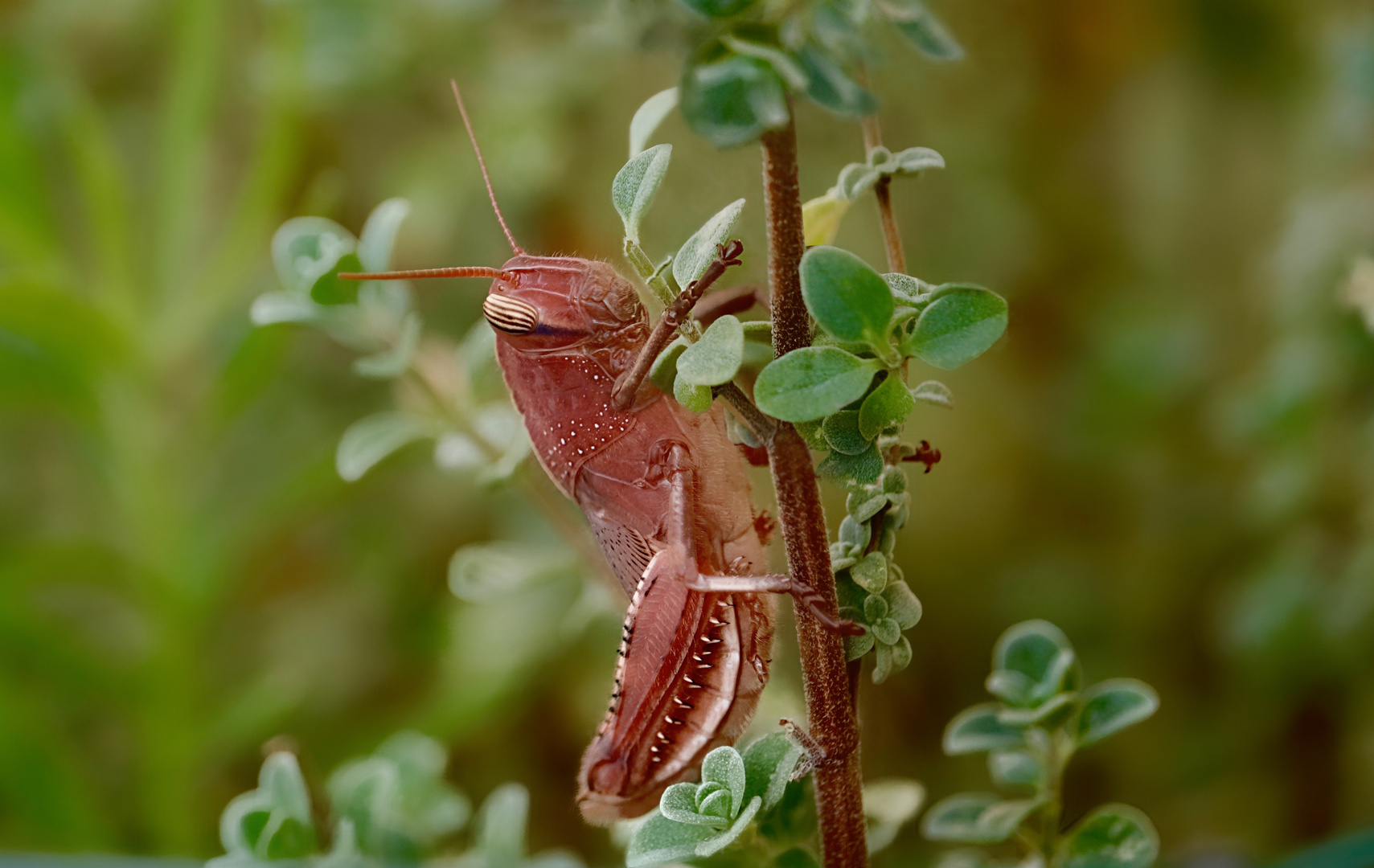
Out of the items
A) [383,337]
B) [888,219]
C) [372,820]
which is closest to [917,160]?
[888,219]

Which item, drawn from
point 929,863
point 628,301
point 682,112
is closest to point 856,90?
point 682,112

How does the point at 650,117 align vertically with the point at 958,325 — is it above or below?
above

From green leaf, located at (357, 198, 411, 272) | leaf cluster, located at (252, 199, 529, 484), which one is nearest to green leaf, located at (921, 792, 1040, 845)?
leaf cluster, located at (252, 199, 529, 484)

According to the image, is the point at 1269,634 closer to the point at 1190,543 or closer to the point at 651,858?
the point at 1190,543

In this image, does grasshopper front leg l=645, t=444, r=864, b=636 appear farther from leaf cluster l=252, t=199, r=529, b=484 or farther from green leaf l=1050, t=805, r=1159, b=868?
green leaf l=1050, t=805, r=1159, b=868

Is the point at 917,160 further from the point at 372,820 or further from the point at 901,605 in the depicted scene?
the point at 372,820

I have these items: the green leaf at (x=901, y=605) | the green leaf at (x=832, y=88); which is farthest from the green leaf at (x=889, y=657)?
the green leaf at (x=832, y=88)

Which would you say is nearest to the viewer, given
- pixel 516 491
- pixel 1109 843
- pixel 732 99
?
pixel 732 99
